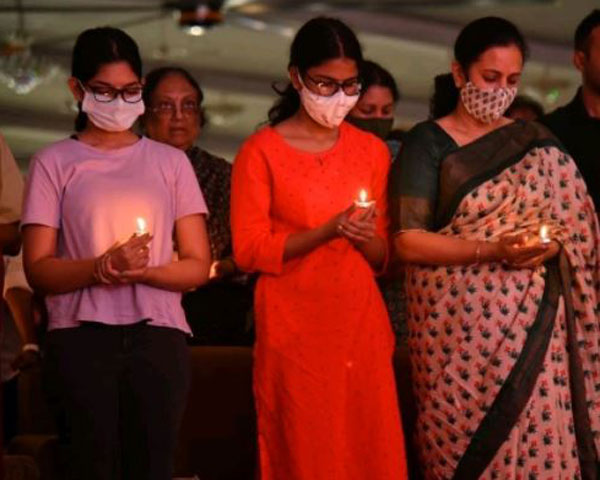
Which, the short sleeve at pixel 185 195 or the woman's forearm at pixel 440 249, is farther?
the woman's forearm at pixel 440 249

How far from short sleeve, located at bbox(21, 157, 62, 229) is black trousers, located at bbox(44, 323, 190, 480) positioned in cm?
34

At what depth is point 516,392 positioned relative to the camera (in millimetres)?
4238

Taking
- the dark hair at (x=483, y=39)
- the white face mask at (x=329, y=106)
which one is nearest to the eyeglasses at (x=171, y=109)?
the white face mask at (x=329, y=106)

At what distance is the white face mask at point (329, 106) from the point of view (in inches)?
169

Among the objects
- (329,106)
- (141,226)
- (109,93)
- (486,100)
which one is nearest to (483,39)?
(486,100)

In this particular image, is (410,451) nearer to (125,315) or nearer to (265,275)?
(265,275)

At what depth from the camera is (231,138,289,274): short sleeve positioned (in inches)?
168

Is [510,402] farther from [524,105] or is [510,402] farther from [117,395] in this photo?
[524,105]

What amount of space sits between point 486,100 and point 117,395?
4.96ft

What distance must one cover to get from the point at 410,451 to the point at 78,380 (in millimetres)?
1676

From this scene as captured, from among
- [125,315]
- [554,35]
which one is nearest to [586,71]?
[125,315]

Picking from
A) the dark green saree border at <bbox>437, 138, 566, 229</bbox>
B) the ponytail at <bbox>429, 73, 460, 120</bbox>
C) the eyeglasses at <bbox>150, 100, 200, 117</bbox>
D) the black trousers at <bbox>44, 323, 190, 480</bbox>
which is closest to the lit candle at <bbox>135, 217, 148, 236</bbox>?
the black trousers at <bbox>44, 323, 190, 480</bbox>

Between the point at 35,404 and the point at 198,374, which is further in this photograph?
the point at 35,404

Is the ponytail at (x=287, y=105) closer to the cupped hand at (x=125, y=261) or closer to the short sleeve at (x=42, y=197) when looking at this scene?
the short sleeve at (x=42, y=197)
